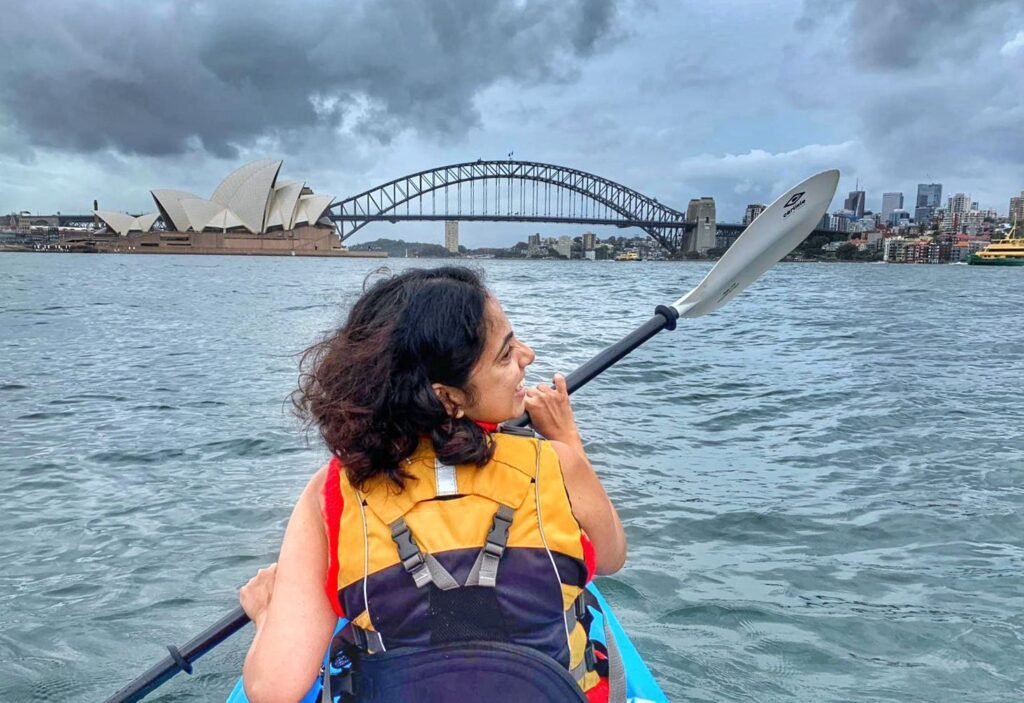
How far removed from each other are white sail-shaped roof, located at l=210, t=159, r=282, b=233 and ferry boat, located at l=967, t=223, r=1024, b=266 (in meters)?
54.8

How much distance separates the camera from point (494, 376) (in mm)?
1480

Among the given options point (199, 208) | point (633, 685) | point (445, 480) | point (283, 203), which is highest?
point (283, 203)

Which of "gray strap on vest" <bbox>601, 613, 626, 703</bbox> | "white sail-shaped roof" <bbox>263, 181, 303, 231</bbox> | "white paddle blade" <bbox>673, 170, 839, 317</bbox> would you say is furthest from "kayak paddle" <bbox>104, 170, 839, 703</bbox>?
"white sail-shaped roof" <bbox>263, 181, 303, 231</bbox>

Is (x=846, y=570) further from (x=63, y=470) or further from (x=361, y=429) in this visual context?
(x=63, y=470)

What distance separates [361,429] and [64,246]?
94.7 m

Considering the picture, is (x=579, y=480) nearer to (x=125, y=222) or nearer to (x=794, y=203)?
(x=794, y=203)

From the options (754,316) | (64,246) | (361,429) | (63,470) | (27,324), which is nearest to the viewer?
(361,429)

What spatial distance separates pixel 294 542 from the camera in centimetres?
143

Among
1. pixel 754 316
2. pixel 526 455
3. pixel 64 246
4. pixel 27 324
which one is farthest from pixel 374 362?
pixel 64 246

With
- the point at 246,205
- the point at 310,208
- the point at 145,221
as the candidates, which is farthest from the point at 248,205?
the point at 145,221

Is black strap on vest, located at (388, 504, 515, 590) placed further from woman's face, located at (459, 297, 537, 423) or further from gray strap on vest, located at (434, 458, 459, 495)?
woman's face, located at (459, 297, 537, 423)

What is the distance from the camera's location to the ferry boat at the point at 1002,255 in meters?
64.2

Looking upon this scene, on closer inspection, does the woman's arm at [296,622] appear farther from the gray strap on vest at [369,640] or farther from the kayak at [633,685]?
the kayak at [633,685]

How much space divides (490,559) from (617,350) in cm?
Answer: 141
